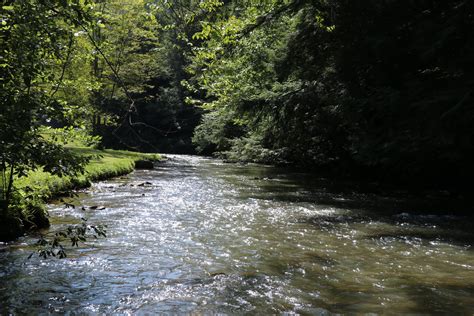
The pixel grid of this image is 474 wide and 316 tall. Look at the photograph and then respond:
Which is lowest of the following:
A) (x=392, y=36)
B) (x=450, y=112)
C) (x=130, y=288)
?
(x=130, y=288)

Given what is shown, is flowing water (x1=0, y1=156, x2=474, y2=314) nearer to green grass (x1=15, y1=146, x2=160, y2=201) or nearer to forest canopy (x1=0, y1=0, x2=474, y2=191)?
green grass (x1=15, y1=146, x2=160, y2=201)

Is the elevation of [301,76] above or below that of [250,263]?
above

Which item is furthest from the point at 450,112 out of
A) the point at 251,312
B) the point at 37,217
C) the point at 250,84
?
the point at 250,84

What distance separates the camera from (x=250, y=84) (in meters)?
24.5

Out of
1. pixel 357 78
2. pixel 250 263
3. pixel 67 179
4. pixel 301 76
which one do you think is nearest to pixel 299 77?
pixel 301 76

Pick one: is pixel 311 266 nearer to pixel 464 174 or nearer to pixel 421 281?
pixel 421 281

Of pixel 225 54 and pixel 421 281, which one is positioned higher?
pixel 225 54

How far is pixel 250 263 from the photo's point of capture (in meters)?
7.76

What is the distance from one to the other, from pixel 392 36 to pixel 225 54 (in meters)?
8.14

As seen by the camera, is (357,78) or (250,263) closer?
(250,263)

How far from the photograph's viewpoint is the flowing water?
5863 mm

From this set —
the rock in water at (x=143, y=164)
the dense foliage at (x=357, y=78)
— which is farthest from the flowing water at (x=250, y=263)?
the rock in water at (x=143, y=164)

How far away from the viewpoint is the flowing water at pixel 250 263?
5.86 metres

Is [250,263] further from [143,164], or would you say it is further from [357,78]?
[143,164]
